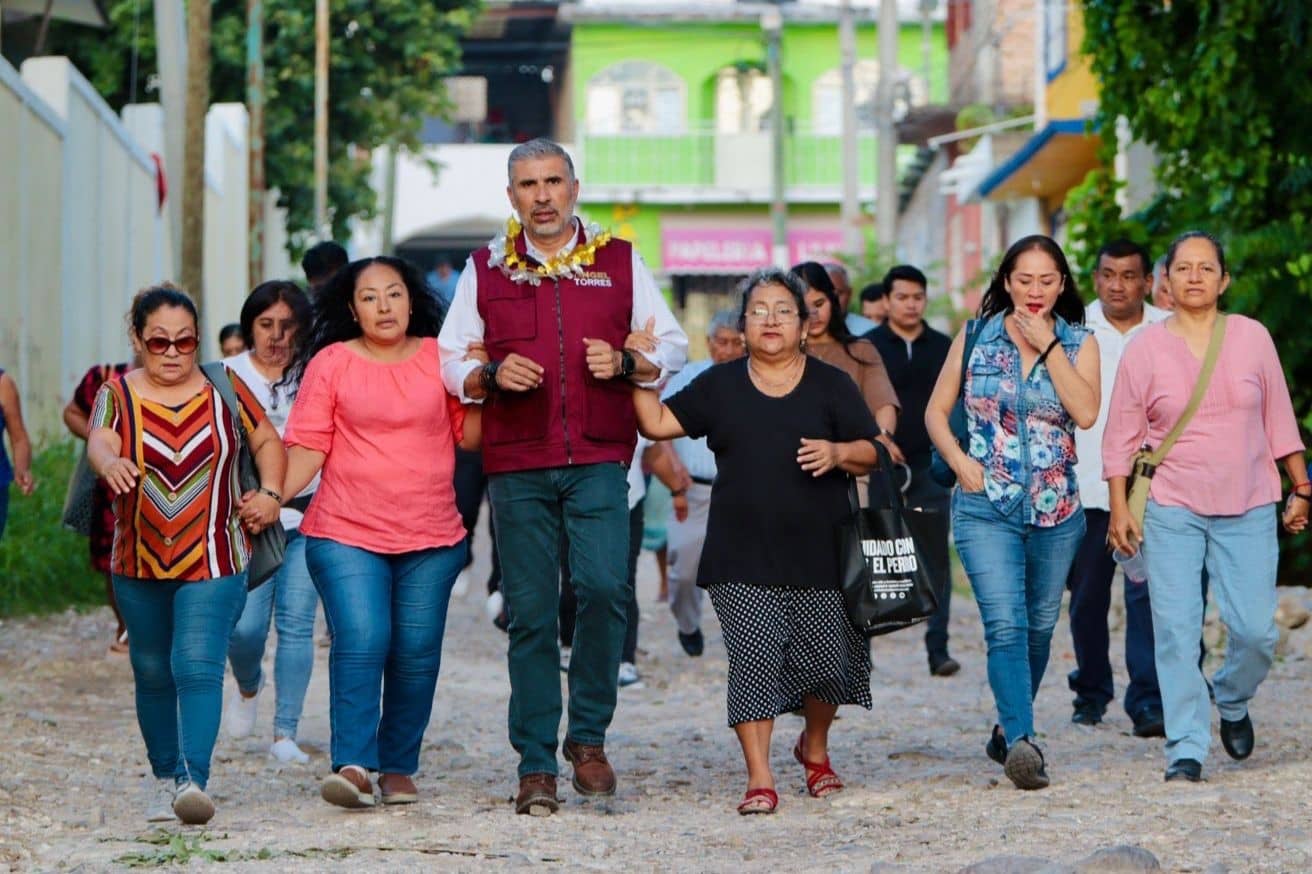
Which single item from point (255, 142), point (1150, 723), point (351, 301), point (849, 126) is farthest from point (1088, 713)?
point (849, 126)

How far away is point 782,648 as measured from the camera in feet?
25.7

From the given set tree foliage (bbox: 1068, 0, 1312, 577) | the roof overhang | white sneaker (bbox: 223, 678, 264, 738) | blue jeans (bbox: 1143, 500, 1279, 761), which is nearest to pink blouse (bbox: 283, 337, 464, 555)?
white sneaker (bbox: 223, 678, 264, 738)

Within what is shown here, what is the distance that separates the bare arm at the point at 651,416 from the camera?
25.4ft

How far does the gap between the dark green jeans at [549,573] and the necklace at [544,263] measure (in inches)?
24.7

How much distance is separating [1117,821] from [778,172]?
30371mm

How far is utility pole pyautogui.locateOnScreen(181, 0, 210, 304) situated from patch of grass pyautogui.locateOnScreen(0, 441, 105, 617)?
2.97 meters

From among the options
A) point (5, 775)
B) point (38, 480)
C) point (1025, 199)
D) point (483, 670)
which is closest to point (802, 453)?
point (5, 775)

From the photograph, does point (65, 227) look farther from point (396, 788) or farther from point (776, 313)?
point (776, 313)

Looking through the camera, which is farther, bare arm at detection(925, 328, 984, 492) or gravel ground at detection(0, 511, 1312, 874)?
bare arm at detection(925, 328, 984, 492)

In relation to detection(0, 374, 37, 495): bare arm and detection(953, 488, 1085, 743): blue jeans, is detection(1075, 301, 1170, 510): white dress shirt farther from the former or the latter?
detection(0, 374, 37, 495): bare arm

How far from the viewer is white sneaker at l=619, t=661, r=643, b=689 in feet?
39.2

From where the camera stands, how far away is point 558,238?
7.70m

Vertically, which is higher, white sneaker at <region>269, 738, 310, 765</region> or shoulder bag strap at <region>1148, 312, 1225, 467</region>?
Result: shoulder bag strap at <region>1148, 312, 1225, 467</region>

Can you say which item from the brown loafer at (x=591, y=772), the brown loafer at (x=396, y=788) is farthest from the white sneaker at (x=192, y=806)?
the brown loafer at (x=591, y=772)
